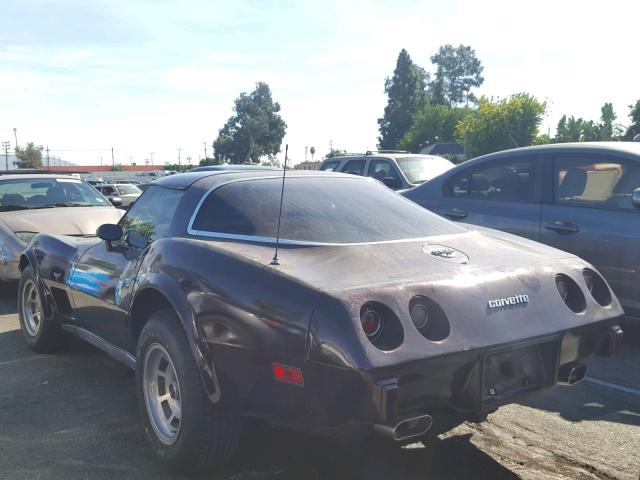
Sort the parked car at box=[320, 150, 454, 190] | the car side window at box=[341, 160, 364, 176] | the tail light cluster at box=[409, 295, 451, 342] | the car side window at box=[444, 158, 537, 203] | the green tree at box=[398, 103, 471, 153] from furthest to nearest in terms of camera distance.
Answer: the green tree at box=[398, 103, 471, 153] → the car side window at box=[341, 160, 364, 176] → the parked car at box=[320, 150, 454, 190] → the car side window at box=[444, 158, 537, 203] → the tail light cluster at box=[409, 295, 451, 342]

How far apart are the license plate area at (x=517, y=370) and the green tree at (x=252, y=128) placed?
173 ft

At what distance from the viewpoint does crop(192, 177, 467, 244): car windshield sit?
128 inches

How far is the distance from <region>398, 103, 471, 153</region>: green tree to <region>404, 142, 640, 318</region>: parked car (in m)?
68.1

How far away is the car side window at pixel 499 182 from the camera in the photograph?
586 cm

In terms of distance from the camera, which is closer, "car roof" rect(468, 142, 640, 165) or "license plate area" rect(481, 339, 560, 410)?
"license plate area" rect(481, 339, 560, 410)

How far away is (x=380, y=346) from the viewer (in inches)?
95.3

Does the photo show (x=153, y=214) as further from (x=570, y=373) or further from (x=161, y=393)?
(x=570, y=373)

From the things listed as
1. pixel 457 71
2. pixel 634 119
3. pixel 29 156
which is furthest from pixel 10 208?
pixel 457 71

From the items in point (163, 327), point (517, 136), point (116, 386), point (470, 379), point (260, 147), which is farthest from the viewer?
point (260, 147)

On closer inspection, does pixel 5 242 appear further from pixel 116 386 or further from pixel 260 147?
pixel 260 147

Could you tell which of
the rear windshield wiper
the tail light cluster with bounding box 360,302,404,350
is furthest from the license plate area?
the rear windshield wiper

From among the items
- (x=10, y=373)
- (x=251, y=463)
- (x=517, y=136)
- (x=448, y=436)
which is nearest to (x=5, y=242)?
(x=10, y=373)

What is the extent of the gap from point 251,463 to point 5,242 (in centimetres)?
530

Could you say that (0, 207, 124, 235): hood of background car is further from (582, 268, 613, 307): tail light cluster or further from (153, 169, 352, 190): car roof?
(582, 268, 613, 307): tail light cluster
